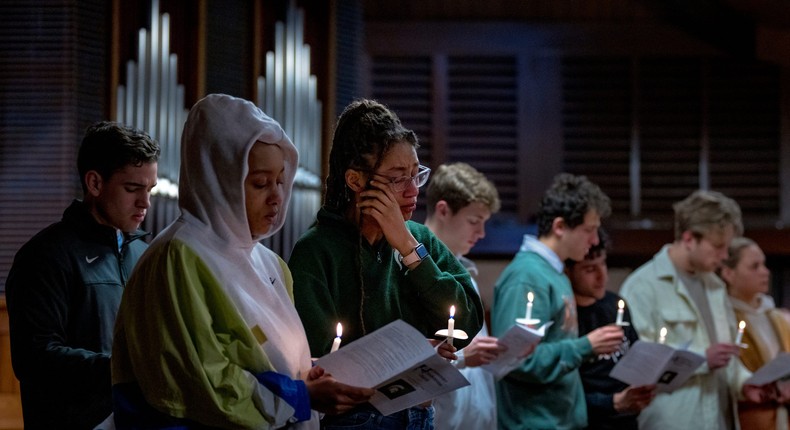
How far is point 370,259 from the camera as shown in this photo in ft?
8.64

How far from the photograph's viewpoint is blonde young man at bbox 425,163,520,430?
382 cm

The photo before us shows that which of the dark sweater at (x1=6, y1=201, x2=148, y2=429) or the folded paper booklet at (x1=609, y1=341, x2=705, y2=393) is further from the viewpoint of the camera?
the folded paper booklet at (x1=609, y1=341, x2=705, y2=393)

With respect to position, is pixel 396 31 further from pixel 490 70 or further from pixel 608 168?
pixel 608 168

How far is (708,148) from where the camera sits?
22.7 feet

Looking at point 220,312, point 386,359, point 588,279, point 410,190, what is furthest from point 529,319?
point 220,312

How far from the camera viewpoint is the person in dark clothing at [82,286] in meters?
2.82

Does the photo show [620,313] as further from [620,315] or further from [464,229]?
[464,229]

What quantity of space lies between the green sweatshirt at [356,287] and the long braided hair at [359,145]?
0.06 feet

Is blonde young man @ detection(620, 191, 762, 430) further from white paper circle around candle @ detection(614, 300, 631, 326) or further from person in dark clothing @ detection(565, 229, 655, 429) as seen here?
white paper circle around candle @ detection(614, 300, 631, 326)

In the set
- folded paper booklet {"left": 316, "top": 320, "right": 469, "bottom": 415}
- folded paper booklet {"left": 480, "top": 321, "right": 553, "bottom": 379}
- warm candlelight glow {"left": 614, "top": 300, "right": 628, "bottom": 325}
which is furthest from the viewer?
warm candlelight glow {"left": 614, "top": 300, "right": 628, "bottom": 325}

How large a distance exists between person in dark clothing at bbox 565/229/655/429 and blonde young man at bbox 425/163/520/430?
0.54 metres

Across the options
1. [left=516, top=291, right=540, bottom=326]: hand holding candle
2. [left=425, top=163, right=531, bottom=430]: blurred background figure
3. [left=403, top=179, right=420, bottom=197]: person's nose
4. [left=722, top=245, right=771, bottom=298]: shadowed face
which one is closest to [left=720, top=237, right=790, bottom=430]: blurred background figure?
[left=722, top=245, right=771, bottom=298]: shadowed face

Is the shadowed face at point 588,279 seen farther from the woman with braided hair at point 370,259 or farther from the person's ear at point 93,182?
the person's ear at point 93,182

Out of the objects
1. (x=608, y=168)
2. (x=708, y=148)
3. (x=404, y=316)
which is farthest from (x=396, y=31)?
(x=404, y=316)
